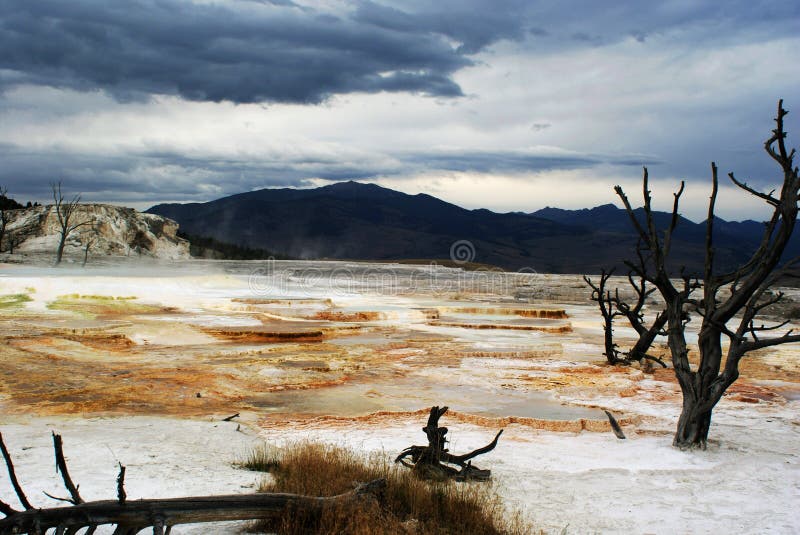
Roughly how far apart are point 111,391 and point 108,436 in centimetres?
347

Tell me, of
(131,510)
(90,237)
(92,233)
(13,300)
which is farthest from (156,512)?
(92,233)

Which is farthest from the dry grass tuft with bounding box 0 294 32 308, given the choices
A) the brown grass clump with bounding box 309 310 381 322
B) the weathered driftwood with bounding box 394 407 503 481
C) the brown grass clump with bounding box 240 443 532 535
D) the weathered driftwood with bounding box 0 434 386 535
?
the weathered driftwood with bounding box 0 434 386 535

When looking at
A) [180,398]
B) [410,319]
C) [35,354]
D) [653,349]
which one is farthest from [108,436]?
[410,319]

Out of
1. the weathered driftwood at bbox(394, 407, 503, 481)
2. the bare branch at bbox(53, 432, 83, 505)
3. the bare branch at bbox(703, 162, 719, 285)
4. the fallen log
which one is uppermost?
the bare branch at bbox(703, 162, 719, 285)

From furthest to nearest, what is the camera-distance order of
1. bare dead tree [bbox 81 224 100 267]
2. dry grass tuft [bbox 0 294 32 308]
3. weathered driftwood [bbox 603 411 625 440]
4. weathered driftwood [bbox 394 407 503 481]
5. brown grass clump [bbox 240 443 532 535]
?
bare dead tree [bbox 81 224 100 267] < dry grass tuft [bbox 0 294 32 308] < weathered driftwood [bbox 603 411 625 440] < weathered driftwood [bbox 394 407 503 481] < brown grass clump [bbox 240 443 532 535]

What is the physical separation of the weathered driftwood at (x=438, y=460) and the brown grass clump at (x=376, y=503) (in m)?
0.17

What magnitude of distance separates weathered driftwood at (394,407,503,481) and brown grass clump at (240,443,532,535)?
0.56ft

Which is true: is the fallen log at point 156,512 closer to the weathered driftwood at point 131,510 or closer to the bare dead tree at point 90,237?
the weathered driftwood at point 131,510

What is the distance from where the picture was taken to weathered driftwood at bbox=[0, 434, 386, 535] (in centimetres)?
379

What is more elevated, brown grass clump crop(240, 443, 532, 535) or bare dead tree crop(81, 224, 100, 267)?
bare dead tree crop(81, 224, 100, 267)

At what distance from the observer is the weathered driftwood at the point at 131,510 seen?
379cm

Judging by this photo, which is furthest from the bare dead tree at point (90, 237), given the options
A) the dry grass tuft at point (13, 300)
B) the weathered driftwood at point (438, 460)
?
the weathered driftwood at point (438, 460)

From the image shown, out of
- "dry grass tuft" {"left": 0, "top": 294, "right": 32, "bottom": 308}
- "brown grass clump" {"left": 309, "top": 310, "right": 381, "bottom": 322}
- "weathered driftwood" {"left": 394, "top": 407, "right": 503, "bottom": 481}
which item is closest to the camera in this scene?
"weathered driftwood" {"left": 394, "top": 407, "right": 503, "bottom": 481}

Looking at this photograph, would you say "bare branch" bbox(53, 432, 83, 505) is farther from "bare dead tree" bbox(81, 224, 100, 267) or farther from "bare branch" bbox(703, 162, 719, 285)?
"bare dead tree" bbox(81, 224, 100, 267)
